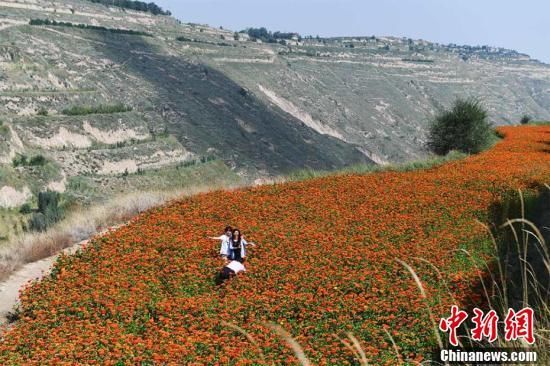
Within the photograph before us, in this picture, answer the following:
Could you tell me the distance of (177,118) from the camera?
3932 inches

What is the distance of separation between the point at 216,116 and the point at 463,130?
253 feet

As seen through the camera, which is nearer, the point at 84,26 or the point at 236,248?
the point at 236,248

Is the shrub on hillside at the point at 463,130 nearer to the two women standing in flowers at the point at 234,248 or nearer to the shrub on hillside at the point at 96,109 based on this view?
the two women standing in flowers at the point at 234,248

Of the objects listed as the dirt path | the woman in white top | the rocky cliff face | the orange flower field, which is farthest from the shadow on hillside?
the woman in white top

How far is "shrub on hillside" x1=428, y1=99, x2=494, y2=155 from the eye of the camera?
37.7 metres

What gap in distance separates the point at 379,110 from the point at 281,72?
32.2 m

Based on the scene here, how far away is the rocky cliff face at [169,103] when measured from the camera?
7025 centimetres

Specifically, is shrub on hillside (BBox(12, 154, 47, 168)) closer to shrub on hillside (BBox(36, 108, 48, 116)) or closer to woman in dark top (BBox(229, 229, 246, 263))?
shrub on hillside (BBox(36, 108, 48, 116))

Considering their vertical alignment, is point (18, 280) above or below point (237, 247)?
below

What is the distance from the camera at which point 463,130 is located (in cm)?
3834

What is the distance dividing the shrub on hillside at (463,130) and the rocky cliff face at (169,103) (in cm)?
653

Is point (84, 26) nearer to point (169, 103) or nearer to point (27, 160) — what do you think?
point (169, 103)

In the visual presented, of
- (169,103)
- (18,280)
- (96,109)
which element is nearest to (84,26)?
(169,103)

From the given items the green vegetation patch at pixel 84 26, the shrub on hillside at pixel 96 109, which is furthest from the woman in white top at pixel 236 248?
the green vegetation patch at pixel 84 26
